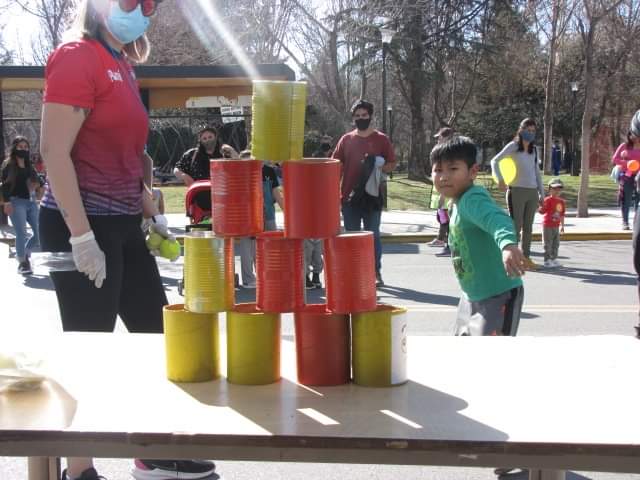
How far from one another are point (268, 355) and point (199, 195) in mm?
5904

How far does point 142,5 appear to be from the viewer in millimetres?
3104

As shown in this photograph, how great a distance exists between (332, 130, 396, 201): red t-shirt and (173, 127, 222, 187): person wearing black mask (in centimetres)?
145

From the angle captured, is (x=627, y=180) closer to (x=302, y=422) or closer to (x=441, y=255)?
(x=441, y=255)

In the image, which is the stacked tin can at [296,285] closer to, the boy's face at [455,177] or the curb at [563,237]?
the boy's face at [455,177]

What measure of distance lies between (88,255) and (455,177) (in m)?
1.67

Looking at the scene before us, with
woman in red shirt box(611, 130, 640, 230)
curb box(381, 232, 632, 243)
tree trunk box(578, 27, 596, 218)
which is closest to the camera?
woman in red shirt box(611, 130, 640, 230)

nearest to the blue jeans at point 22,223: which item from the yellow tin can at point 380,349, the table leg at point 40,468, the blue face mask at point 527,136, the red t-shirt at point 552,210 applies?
the blue face mask at point 527,136

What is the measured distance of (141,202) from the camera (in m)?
3.35

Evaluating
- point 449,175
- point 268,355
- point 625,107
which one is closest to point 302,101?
point 268,355

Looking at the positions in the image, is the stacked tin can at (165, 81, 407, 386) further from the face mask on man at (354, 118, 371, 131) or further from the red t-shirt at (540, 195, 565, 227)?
the red t-shirt at (540, 195, 565, 227)

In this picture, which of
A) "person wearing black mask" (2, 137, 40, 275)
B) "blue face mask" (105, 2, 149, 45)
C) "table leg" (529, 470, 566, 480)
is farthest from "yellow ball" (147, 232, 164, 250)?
"person wearing black mask" (2, 137, 40, 275)

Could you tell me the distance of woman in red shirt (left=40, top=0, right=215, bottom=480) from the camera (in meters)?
2.85

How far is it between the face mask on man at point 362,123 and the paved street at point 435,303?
194cm

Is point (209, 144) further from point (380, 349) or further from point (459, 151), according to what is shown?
point (380, 349)
